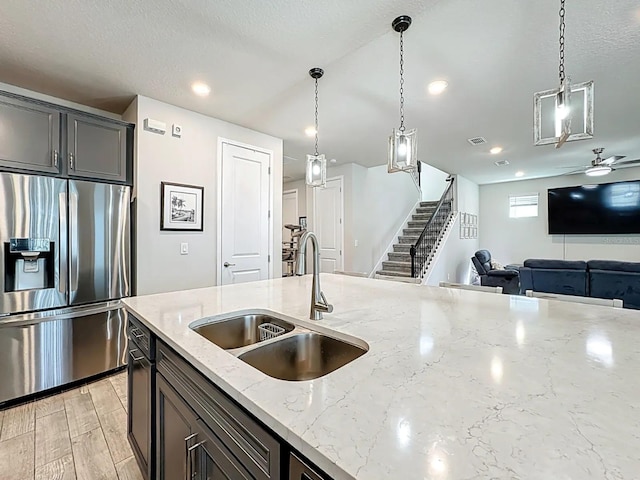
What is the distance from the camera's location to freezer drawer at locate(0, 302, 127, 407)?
2.37 metres

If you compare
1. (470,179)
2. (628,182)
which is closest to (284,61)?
(470,179)

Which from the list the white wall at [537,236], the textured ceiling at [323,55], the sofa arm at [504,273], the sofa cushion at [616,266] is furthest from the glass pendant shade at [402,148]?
the white wall at [537,236]

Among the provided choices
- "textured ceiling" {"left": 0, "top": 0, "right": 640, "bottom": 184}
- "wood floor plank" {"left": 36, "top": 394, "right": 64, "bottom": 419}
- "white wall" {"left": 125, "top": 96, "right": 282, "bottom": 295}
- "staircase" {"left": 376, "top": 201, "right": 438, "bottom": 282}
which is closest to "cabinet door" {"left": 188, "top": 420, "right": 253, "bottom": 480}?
"wood floor plank" {"left": 36, "top": 394, "right": 64, "bottom": 419}

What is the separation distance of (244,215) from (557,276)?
526 centimetres

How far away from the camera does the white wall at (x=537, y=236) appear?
22.6ft

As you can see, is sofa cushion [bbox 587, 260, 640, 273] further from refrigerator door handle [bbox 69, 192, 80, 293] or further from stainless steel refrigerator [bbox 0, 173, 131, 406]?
refrigerator door handle [bbox 69, 192, 80, 293]

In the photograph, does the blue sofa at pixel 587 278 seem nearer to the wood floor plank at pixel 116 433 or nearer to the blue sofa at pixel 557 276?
the blue sofa at pixel 557 276

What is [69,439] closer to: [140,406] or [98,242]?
[140,406]

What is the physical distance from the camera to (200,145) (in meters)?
3.52

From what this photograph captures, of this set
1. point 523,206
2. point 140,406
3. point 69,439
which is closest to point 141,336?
point 140,406

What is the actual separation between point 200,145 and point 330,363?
3.14 meters

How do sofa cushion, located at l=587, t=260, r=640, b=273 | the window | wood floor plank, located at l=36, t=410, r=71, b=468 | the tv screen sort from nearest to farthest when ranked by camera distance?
wood floor plank, located at l=36, t=410, r=71, b=468 → sofa cushion, located at l=587, t=260, r=640, b=273 → the tv screen → the window

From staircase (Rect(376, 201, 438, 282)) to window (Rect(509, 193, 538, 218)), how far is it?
222 centimetres

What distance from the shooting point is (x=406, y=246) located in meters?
7.00
